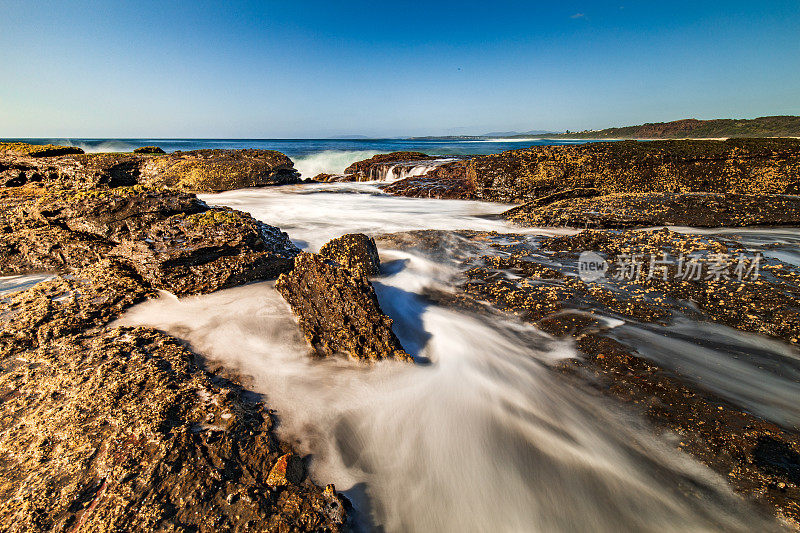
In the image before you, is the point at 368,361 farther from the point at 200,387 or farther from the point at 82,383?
the point at 82,383

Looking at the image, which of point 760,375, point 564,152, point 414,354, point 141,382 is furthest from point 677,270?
point 564,152

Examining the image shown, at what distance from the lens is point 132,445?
1.67 m

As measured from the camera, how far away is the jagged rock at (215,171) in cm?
1124

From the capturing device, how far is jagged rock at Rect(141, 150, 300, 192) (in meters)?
11.2

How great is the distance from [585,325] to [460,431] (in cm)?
178

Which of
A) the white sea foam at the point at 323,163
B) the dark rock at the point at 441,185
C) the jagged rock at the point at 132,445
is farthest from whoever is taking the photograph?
the white sea foam at the point at 323,163

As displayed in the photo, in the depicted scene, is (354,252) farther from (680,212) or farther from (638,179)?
(638,179)

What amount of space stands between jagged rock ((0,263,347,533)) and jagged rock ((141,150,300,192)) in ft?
33.3

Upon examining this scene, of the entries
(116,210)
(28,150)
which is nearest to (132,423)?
(116,210)

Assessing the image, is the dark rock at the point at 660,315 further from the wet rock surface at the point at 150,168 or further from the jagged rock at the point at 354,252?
the wet rock surface at the point at 150,168

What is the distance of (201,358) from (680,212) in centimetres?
824

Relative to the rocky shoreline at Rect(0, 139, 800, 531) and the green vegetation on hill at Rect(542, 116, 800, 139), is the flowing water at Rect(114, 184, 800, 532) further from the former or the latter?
the green vegetation on hill at Rect(542, 116, 800, 139)

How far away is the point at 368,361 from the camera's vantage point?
265cm

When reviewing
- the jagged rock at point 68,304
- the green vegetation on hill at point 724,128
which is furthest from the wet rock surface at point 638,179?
the green vegetation on hill at point 724,128
